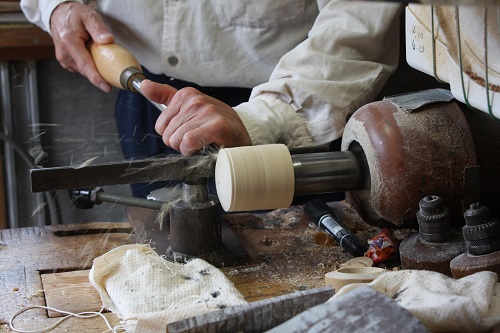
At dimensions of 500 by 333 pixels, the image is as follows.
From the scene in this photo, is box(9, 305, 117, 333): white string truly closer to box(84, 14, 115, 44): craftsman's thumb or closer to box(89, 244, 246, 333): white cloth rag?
box(89, 244, 246, 333): white cloth rag

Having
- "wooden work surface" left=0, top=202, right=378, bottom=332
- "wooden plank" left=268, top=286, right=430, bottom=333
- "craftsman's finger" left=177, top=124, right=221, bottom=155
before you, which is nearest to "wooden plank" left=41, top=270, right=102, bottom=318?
"wooden work surface" left=0, top=202, right=378, bottom=332

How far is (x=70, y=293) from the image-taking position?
3.53 ft

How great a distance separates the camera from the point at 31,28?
2254 mm

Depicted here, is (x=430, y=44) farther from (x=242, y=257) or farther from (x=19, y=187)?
(x=19, y=187)

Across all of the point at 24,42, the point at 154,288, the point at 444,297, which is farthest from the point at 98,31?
the point at 444,297

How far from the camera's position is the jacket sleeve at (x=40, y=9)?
1.80 meters

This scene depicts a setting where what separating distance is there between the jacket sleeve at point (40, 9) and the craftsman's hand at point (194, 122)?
54cm

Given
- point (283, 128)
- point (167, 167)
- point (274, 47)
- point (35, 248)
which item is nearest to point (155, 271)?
point (167, 167)

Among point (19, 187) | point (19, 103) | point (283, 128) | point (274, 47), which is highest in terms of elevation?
point (274, 47)

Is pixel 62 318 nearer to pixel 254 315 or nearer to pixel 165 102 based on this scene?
pixel 254 315

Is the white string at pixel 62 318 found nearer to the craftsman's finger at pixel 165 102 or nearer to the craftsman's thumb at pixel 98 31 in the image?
the craftsman's finger at pixel 165 102

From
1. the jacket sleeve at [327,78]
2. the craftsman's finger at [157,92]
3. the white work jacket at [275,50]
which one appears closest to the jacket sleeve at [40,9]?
the white work jacket at [275,50]

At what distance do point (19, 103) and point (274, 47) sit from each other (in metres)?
1.07

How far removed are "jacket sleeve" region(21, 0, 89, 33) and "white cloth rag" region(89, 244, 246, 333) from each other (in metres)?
0.87
